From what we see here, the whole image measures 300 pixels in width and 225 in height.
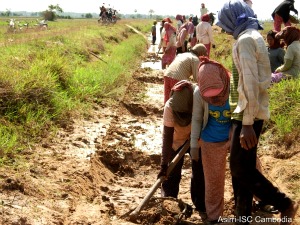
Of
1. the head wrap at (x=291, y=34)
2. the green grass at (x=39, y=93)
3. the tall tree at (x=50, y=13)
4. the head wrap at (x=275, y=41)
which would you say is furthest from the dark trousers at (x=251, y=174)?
the tall tree at (x=50, y=13)

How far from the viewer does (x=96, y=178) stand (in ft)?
14.6

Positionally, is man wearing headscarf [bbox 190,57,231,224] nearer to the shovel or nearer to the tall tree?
the shovel

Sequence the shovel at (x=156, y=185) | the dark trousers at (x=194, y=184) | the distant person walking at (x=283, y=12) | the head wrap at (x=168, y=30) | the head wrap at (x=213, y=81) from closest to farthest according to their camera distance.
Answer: the head wrap at (x=213, y=81), the shovel at (x=156, y=185), the dark trousers at (x=194, y=184), the distant person walking at (x=283, y=12), the head wrap at (x=168, y=30)

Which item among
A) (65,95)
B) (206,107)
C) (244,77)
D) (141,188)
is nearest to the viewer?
(244,77)

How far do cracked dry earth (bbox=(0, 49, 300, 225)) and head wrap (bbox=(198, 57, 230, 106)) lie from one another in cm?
101

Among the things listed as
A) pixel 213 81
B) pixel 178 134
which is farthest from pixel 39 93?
pixel 213 81

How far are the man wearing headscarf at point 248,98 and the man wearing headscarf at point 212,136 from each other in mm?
→ 256

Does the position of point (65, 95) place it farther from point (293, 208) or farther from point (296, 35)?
point (293, 208)

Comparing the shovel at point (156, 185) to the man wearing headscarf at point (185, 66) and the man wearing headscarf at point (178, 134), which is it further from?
the man wearing headscarf at point (185, 66)

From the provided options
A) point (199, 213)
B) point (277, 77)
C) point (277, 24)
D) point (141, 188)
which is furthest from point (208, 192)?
point (277, 24)

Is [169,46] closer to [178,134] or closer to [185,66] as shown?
[185,66]

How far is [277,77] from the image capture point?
5766mm

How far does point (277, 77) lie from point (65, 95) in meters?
3.21

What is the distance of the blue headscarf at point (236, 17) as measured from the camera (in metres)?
2.75
